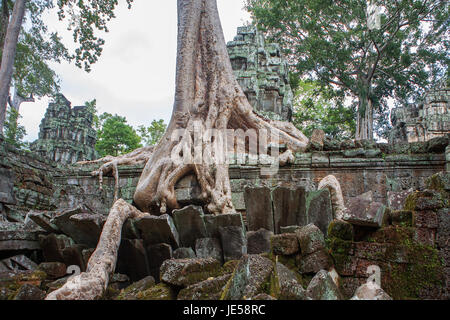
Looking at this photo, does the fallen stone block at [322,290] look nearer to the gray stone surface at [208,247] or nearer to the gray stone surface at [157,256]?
the gray stone surface at [208,247]

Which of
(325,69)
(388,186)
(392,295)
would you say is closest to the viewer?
(392,295)

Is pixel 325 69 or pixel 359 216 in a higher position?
pixel 325 69

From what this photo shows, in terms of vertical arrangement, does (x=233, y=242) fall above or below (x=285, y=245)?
below

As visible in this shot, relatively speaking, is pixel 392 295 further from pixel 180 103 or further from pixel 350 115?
pixel 350 115

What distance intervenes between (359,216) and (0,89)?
11426 millimetres

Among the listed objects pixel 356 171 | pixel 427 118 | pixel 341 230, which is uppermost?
pixel 427 118

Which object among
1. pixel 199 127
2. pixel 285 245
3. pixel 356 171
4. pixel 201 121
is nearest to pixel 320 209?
pixel 285 245

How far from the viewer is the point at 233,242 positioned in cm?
317

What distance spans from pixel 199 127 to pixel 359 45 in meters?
16.9

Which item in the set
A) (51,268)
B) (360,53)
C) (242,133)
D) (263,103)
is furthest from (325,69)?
(51,268)

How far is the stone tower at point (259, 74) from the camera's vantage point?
33.4ft

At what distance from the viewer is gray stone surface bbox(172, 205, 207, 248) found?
327cm

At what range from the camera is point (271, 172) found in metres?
5.60

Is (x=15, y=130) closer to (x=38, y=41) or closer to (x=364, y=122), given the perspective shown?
(x=38, y=41)
